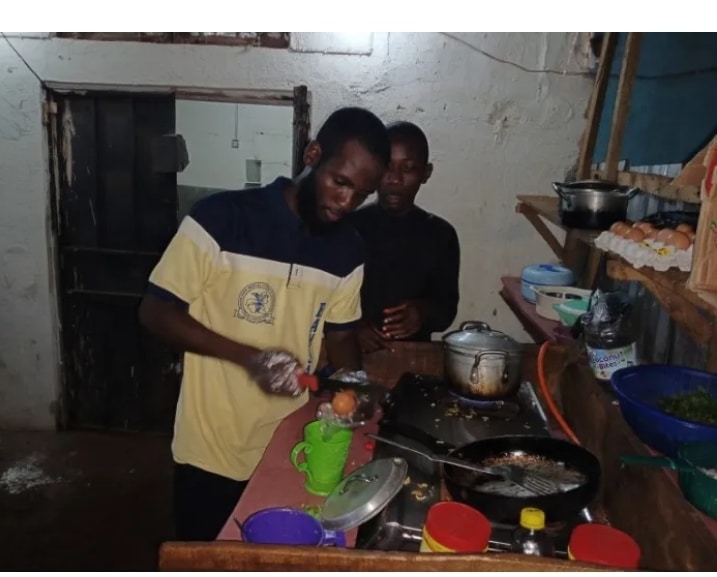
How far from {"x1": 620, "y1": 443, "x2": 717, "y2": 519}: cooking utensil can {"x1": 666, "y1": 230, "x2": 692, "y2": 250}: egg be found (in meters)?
0.28

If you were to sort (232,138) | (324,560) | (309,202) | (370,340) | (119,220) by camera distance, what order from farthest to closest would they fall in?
(119,220), (232,138), (370,340), (309,202), (324,560)

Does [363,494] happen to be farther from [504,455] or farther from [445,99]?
[445,99]

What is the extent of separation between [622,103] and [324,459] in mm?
1190

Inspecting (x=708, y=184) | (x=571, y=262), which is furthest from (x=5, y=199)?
(x=708, y=184)

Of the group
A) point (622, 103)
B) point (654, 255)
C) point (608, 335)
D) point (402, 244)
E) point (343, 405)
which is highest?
point (622, 103)

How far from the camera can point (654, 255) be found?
895mm

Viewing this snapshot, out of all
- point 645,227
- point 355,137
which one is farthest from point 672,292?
point 355,137

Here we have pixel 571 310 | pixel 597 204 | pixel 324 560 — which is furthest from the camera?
pixel 571 310

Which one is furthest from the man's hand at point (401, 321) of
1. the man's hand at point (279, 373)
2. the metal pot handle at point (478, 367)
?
the man's hand at point (279, 373)

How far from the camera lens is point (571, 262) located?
6.46 ft

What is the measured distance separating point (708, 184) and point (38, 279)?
7.44 feet

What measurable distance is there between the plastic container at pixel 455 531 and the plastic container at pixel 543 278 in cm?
104

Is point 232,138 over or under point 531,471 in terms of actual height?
over

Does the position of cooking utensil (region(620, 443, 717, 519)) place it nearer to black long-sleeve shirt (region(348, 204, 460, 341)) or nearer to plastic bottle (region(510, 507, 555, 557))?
plastic bottle (region(510, 507, 555, 557))
